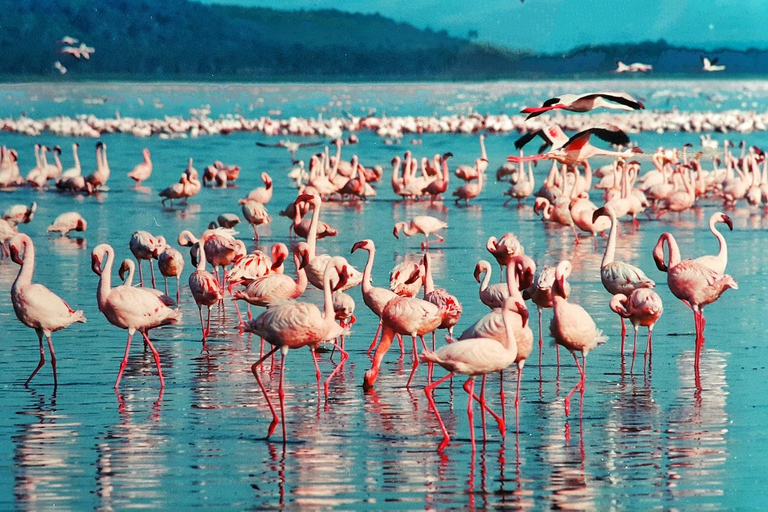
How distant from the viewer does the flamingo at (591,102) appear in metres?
10.2

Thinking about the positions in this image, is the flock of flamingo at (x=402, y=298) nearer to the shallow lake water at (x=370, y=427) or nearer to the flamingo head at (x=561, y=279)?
the flamingo head at (x=561, y=279)

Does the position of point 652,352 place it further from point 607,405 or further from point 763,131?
point 763,131

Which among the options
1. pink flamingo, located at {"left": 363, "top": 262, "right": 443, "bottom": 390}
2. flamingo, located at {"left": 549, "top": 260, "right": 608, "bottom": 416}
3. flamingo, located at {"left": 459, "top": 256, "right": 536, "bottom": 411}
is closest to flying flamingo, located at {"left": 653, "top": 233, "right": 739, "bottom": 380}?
flamingo, located at {"left": 549, "top": 260, "right": 608, "bottom": 416}

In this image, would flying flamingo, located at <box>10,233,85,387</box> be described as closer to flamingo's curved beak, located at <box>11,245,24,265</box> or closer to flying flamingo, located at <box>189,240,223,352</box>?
flamingo's curved beak, located at <box>11,245,24,265</box>

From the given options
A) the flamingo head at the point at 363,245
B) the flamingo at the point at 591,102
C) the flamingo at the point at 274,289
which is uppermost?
the flamingo at the point at 591,102

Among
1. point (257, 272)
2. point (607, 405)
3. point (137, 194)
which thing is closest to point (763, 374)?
point (607, 405)

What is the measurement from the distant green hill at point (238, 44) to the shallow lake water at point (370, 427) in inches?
1854

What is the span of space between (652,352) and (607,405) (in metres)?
1.78

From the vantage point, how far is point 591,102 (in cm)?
1120

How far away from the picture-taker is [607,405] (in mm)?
7750

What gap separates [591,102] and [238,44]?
63389 mm

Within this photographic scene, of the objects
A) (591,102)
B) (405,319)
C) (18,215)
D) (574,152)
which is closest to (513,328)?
(405,319)

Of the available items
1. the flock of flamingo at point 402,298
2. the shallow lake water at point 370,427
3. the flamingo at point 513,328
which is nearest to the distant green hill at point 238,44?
Answer: the flock of flamingo at point 402,298

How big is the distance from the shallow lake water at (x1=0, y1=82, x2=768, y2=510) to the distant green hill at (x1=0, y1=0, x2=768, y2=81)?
4709 centimetres
